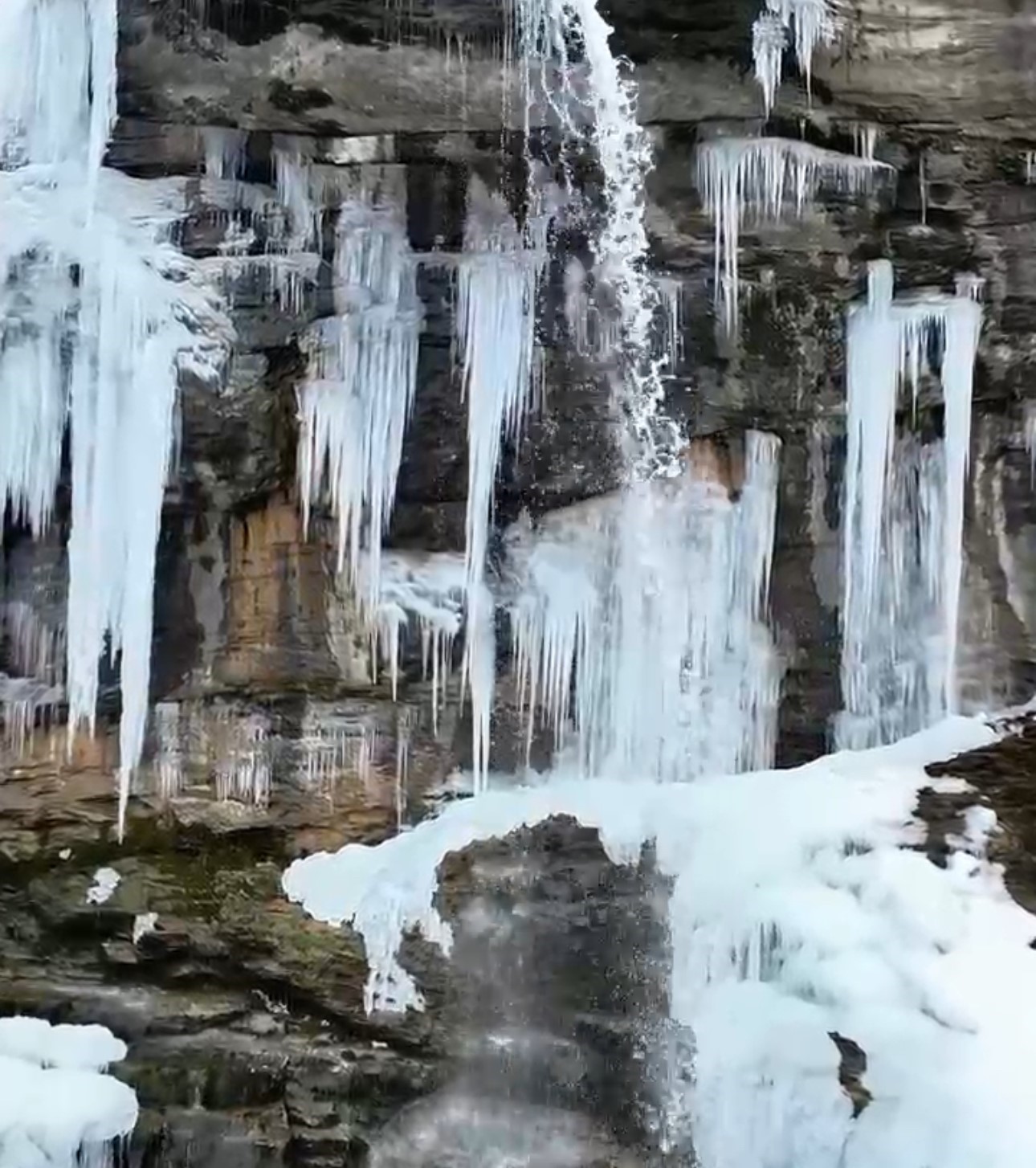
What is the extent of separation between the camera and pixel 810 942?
12.8ft

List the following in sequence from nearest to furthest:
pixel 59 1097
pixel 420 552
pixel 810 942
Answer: pixel 810 942 → pixel 59 1097 → pixel 420 552

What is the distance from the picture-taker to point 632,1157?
170 inches

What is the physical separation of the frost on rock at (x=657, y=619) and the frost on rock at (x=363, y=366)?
1.74 ft

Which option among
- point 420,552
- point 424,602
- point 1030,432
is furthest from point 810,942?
point 1030,432

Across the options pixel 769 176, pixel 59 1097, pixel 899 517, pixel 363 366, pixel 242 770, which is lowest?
pixel 59 1097

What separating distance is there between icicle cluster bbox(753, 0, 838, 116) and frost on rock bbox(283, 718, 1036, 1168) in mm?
2210

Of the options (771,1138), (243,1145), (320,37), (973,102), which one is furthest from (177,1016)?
(973,102)

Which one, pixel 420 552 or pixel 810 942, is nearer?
pixel 810 942

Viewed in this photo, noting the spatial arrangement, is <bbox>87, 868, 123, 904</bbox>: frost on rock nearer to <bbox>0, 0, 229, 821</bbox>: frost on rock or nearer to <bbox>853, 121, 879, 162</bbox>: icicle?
<bbox>0, 0, 229, 821</bbox>: frost on rock

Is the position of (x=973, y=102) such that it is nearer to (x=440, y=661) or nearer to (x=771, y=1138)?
(x=440, y=661)

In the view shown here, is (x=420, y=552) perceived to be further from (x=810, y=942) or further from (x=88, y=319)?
(x=810, y=942)

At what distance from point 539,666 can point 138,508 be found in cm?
143

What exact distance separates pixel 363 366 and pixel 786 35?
5.72 ft

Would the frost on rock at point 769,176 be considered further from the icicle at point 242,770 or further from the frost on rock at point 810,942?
the icicle at point 242,770
